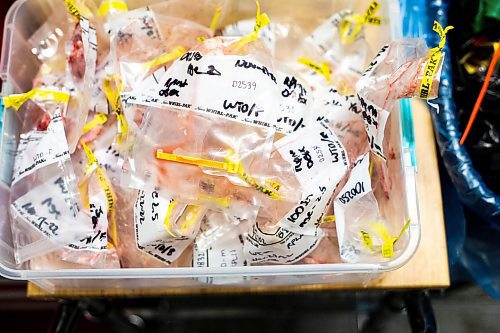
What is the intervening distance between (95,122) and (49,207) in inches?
4.6

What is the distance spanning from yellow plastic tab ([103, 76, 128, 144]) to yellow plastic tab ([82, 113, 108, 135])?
0.05 feet

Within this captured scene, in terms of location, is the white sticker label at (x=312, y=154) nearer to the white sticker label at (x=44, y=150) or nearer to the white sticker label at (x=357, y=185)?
the white sticker label at (x=357, y=185)

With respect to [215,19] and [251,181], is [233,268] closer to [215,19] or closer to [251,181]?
[251,181]

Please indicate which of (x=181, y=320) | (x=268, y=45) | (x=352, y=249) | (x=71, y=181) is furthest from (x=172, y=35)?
(x=181, y=320)

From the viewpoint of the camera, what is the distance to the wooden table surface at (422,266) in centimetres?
67

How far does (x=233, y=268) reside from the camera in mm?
597

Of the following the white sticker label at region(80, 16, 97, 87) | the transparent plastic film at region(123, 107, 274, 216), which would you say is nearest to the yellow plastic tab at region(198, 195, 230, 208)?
the transparent plastic film at region(123, 107, 274, 216)

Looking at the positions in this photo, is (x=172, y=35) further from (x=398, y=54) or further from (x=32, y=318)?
(x=32, y=318)

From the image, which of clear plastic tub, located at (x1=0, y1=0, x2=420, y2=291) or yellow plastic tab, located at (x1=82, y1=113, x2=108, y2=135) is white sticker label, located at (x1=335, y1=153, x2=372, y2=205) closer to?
clear plastic tub, located at (x1=0, y1=0, x2=420, y2=291)

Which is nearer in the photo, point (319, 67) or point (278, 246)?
point (278, 246)

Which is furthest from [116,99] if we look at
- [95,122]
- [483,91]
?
[483,91]

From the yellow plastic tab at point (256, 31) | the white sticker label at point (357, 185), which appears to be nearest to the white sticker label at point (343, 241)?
the white sticker label at point (357, 185)

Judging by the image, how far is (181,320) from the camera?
106cm

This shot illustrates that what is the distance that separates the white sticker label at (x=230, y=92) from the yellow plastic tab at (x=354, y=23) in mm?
161
